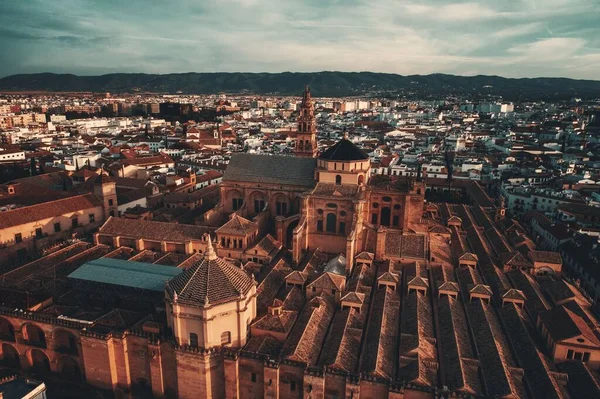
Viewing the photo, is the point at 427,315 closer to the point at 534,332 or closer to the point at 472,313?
the point at 472,313

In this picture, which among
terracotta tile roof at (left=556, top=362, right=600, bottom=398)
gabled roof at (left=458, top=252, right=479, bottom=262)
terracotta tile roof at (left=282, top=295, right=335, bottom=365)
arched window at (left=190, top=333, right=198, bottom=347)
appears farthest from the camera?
gabled roof at (left=458, top=252, right=479, bottom=262)

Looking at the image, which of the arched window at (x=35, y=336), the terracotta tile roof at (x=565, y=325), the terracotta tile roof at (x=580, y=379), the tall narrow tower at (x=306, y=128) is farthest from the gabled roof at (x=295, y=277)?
the tall narrow tower at (x=306, y=128)

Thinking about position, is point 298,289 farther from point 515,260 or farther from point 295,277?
point 515,260

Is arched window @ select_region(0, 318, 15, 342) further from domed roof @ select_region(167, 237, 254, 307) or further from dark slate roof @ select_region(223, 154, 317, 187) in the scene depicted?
dark slate roof @ select_region(223, 154, 317, 187)

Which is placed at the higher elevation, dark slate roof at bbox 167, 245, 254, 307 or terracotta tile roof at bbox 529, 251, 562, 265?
dark slate roof at bbox 167, 245, 254, 307

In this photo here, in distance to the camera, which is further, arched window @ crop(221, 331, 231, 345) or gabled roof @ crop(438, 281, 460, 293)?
gabled roof @ crop(438, 281, 460, 293)

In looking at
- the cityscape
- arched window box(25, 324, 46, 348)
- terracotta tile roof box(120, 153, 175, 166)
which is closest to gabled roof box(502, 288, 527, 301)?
the cityscape

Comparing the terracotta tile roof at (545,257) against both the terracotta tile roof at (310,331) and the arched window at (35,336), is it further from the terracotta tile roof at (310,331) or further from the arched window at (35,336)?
the arched window at (35,336)

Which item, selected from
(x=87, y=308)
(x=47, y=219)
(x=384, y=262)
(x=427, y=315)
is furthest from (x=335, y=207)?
(x=47, y=219)
